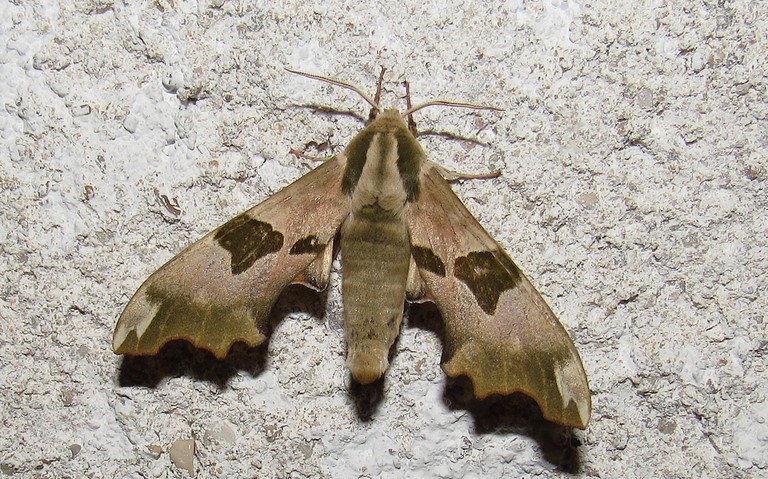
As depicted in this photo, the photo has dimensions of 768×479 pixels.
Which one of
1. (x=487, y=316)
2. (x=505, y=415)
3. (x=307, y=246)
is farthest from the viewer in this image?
(x=505, y=415)

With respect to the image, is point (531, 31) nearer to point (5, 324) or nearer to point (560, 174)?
point (560, 174)

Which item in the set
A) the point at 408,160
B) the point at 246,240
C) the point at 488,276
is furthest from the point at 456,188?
the point at 246,240

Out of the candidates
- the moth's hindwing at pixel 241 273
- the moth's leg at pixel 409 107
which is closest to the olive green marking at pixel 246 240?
the moth's hindwing at pixel 241 273

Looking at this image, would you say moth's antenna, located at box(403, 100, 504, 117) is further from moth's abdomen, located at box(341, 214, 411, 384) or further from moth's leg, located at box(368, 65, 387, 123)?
moth's abdomen, located at box(341, 214, 411, 384)

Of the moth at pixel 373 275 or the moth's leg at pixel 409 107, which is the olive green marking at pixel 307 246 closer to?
the moth at pixel 373 275

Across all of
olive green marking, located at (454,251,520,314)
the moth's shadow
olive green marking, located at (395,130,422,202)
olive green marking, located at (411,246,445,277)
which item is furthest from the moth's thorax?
the moth's shadow

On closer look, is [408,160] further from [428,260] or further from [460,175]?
[428,260]

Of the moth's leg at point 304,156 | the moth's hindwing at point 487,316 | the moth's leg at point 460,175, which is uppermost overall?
the moth's leg at point 304,156
